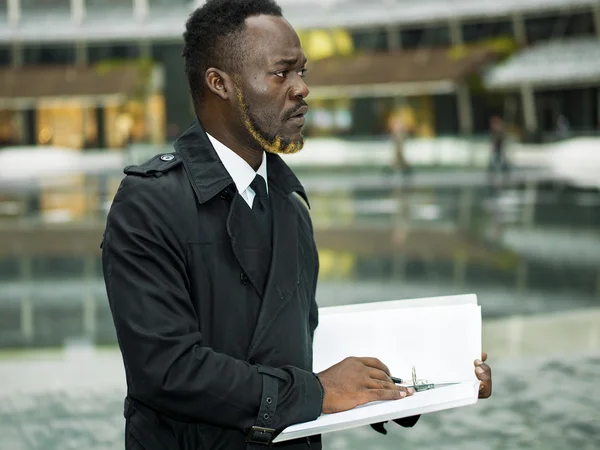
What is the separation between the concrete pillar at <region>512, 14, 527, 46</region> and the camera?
46.4m

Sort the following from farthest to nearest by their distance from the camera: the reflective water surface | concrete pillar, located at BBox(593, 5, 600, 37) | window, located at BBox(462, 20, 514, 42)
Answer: window, located at BBox(462, 20, 514, 42)
concrete pillar, located at BBox(593, 5, 600, 37)
the reflective water surface

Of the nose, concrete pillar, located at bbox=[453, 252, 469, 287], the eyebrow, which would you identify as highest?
the eyebrow

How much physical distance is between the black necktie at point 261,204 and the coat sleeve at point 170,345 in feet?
0.76

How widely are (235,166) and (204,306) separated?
34cm

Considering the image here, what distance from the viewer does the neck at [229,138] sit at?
2285 millimetres

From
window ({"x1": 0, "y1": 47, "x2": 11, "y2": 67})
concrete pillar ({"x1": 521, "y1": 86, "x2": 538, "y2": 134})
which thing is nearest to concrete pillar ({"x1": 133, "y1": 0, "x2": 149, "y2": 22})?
window ({"x1": 0, "y1": 47, "x2": 11, "y2": 67})

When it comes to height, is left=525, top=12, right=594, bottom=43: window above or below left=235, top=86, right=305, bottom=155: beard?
above

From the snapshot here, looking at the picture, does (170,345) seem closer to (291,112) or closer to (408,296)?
(291,112)

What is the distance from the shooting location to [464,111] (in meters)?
48.0

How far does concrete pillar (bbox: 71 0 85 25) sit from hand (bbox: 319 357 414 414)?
182ft

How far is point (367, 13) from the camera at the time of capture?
1992 inches

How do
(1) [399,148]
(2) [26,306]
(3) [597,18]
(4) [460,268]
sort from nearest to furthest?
1. (2) [26,306]
2. (4) [460,268]
3. (1) [399,148]
4. (3) [597,18]

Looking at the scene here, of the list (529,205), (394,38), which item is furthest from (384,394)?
(394,38)

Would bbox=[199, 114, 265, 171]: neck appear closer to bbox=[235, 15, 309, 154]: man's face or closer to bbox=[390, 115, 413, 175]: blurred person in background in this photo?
bbox=[235, 15, 309, 154]: man's face
